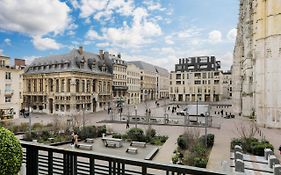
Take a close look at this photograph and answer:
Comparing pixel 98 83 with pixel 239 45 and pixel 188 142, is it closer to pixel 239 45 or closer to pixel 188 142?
pixel 239 45

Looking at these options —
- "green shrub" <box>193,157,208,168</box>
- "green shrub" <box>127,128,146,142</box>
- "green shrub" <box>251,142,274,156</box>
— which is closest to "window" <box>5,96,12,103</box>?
"green shrub" <box>127,128,146,142</box>

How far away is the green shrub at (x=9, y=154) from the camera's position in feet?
13.7

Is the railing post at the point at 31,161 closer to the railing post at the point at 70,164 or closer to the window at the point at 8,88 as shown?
the railing post at the point at 70,164

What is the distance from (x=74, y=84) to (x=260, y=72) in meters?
36.8

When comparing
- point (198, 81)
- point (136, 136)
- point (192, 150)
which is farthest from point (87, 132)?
point (198, 81)

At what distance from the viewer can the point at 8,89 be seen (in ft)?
146

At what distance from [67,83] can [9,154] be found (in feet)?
172

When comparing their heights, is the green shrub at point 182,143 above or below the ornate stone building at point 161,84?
below

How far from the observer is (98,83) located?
63375 mm

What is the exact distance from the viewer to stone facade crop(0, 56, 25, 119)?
4334 centimetres

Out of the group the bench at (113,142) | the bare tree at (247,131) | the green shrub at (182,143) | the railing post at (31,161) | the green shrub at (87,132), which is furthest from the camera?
the green shrub at (87,132)

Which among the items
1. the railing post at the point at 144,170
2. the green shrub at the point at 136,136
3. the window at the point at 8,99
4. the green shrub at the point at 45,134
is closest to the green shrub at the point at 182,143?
the green shrub at the point at 136,136

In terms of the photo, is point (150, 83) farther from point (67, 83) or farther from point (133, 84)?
point (67, 83)

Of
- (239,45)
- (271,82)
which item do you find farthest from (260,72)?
(239,45)
